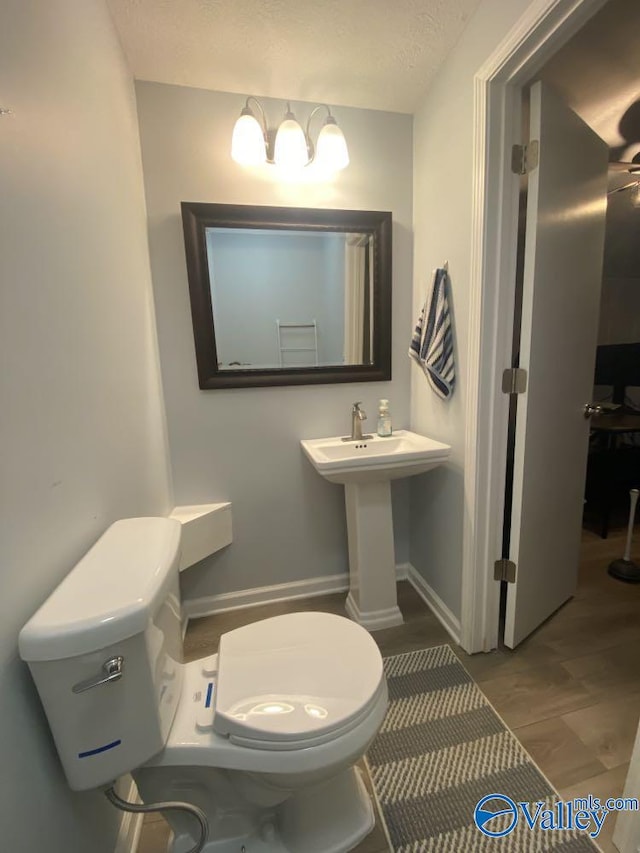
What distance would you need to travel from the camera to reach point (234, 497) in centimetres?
176

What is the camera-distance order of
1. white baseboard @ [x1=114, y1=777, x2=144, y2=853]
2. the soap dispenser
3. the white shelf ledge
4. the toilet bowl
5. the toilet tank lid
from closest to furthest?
the toilet tank lid, the toilet bowl, white baseboard @ [x1=114, y1=777, x2=144, y2=853], the white shelf ledge, the soap dispenser

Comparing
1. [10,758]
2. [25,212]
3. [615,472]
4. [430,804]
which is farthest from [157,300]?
[615,472]

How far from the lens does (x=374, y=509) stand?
160cm

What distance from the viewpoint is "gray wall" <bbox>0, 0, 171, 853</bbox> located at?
1.90 ft

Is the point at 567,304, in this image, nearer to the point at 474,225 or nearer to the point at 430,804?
the point at 474,225

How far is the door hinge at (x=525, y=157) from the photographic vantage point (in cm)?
120

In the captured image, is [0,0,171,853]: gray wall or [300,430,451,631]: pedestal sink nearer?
[0,0,171,853]: gray wall

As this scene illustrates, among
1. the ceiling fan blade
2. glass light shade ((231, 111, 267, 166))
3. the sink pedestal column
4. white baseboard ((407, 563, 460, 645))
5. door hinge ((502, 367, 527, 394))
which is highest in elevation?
the ceiling fan blade

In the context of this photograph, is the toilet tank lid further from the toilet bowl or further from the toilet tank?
the toilet bowl

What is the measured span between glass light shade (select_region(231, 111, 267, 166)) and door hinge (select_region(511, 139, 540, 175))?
930 mm

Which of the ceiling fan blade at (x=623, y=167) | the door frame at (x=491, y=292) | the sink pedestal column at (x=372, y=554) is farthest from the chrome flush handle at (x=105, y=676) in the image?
the ceiling fan blade at (x=623, y=167)


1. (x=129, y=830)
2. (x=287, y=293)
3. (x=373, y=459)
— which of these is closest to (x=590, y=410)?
(x=373, y=459)

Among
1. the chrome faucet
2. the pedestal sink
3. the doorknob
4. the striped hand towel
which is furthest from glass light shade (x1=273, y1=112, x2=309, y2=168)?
the doorknob

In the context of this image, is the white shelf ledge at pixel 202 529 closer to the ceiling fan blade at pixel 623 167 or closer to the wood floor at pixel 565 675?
the wood floor at pixel 565 675
